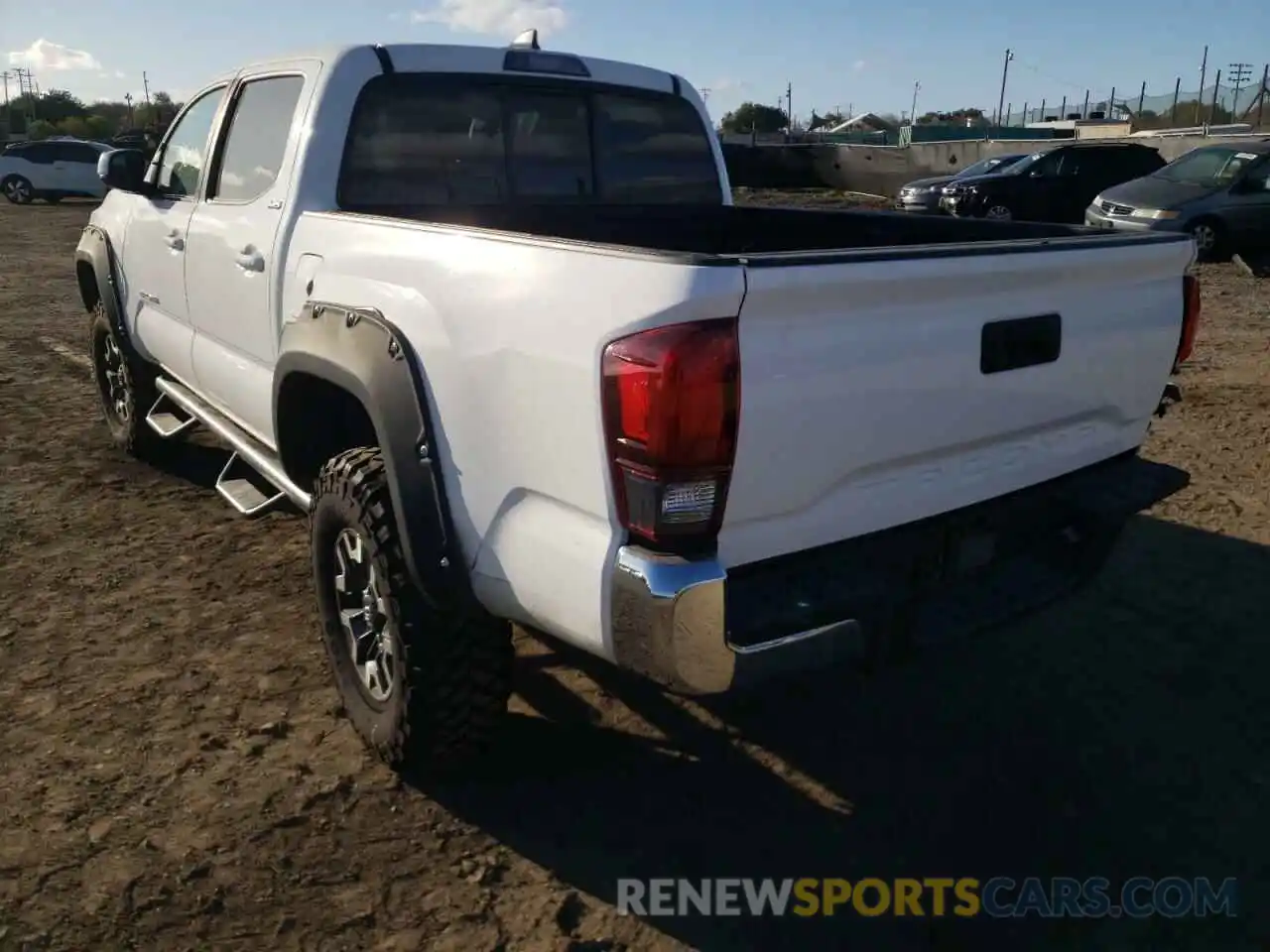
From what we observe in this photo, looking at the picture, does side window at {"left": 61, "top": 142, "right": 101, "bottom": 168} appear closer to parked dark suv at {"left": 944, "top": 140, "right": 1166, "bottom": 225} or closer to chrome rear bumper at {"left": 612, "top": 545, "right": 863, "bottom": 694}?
parked dark suv at {"left": 944, "top": 140, "right": 1166, "bottom": 225}

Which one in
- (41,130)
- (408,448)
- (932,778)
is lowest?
(932,778)

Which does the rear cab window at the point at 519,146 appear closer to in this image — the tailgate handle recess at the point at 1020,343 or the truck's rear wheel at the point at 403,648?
the truck's rear wheel at the point at 403,648

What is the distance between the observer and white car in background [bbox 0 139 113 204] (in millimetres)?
26172

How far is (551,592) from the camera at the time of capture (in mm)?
2240

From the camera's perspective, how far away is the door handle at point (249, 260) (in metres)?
3.45

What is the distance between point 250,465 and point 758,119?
79.7m

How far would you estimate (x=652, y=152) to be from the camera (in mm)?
4281

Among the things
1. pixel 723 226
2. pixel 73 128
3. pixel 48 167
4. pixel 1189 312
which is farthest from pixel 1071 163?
pixel 73 128

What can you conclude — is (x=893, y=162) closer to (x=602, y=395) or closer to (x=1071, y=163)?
(x=1071, y=163)

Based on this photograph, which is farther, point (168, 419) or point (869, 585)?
point (168, 419)

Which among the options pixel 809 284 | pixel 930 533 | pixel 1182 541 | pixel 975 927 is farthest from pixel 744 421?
pixel 1182 541

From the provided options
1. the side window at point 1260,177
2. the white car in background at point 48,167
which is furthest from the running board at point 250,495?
the white car in background at point 48,167

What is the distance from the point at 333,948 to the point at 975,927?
1.48m

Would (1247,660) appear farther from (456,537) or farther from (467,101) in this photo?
(467,101)
